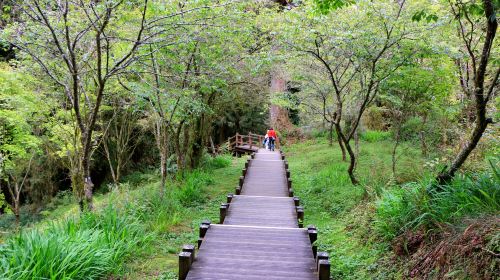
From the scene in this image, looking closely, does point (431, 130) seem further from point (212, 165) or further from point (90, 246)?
point (90, 246)

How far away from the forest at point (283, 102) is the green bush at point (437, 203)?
27 millimetres

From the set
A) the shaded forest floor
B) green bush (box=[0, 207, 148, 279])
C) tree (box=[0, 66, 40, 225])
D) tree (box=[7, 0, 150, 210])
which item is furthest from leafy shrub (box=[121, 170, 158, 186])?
green bush (box=[0, 207, 148, 279])

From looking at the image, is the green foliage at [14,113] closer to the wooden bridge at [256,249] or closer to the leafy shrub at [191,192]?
the leafy shrub at [191,192]

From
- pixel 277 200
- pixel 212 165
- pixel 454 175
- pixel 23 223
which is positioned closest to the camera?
pixel 454 175

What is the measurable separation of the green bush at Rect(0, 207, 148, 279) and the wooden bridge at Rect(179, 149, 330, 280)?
3.89ft

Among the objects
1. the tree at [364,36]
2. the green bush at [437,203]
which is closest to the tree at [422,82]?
the tree at [364,36]

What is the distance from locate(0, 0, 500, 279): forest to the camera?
16.1 feet

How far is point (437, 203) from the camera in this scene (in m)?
5.35

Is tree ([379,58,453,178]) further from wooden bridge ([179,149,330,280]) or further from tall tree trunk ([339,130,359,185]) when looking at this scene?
wooden bridge ([179,149,330,280])

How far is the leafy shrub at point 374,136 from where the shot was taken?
2088 centimetres

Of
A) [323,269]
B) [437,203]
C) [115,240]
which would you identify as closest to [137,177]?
[115,240]

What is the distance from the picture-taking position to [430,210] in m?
5.32

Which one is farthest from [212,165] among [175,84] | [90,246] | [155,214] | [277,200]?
[90,246]

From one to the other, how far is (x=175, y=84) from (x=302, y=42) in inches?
176
